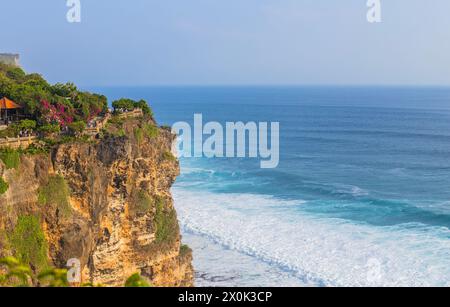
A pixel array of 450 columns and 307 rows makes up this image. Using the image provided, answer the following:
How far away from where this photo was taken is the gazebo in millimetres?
24812

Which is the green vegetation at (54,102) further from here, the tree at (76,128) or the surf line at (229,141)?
the surf line at (229,141)

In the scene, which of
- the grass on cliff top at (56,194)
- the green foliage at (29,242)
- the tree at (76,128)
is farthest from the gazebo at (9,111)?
the green foliage at (29,242)

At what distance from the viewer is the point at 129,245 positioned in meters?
24.7

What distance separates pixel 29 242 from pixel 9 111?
8876mm

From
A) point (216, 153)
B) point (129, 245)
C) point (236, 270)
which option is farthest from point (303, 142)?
point (129, 245)

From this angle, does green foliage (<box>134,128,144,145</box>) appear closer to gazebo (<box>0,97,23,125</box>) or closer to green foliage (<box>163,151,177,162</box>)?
green foliage (<box>163,151,177,162</box>)

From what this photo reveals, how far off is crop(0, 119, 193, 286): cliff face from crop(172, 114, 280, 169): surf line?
1354 inches

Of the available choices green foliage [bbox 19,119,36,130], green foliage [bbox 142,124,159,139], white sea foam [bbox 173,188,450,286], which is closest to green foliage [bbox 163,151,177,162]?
green foliage [bbox 142,124,159,139]

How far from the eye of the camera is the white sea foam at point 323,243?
31.3m

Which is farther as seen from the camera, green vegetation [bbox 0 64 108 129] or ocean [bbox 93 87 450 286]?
ocean [bbox 93 87 450 286]

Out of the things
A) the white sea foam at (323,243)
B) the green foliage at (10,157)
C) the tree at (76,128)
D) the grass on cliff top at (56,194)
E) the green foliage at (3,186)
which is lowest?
the white sea foam at (323,243)

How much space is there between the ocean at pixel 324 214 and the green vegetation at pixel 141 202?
26.0ft

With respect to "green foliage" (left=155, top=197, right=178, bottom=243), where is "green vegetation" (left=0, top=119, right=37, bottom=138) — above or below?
above
